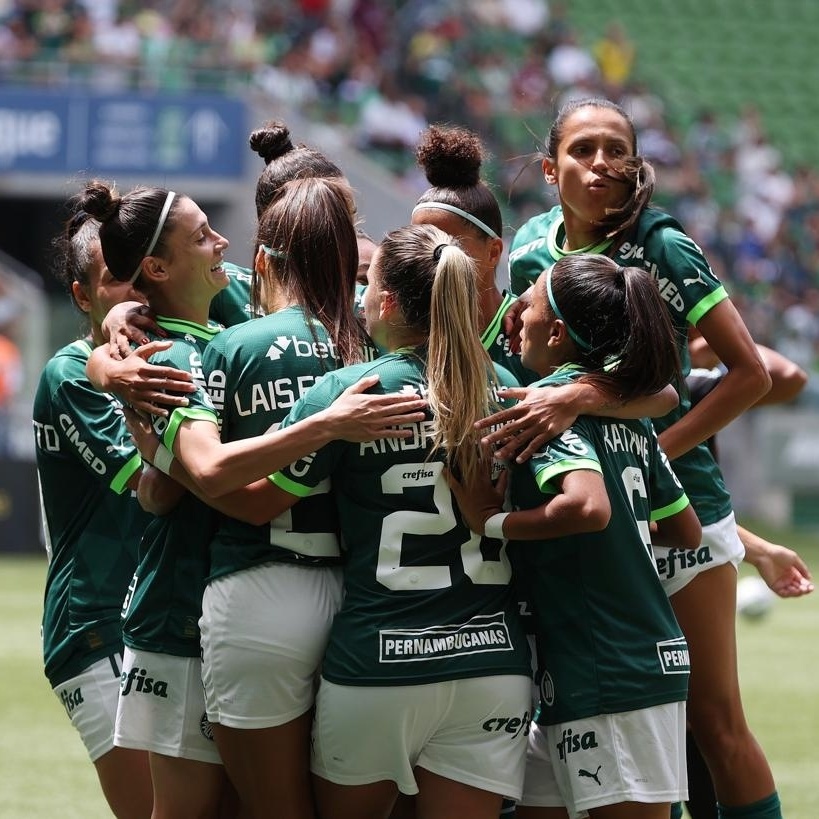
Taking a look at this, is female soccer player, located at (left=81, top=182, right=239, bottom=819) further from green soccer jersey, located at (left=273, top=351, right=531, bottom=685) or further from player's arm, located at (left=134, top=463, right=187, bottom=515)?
green soccer jersey, located at (left=273, top=351, right=531, bottom=685)

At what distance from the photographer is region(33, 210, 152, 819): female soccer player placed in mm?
3912

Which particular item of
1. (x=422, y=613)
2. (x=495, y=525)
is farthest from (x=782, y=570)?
(x=422, y=613)

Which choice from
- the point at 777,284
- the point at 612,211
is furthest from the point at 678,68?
the point at 612,211

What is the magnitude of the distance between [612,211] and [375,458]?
131 centimetres

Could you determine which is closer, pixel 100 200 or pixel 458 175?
pixel 100 200

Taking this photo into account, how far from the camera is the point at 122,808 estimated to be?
393 centimetres

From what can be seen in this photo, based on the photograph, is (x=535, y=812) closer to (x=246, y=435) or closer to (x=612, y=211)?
(x=246, y=435)

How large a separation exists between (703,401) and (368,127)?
51.4 ft

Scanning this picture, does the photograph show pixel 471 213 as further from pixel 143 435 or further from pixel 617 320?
pixel 143 435

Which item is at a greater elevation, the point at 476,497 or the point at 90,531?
the point at 476,497

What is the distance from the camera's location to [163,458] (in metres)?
3.43

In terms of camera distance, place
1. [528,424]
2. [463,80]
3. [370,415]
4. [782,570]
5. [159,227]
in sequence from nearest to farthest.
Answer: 1. [370,415]
2. [528,424]
3. [159,227]
4. [782,570]
5. [463,80]

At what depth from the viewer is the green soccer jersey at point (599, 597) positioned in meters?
3.30

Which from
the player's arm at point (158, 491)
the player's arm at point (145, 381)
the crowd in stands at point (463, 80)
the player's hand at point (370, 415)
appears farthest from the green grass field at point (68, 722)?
the crowd in stands at point (463, 80)
